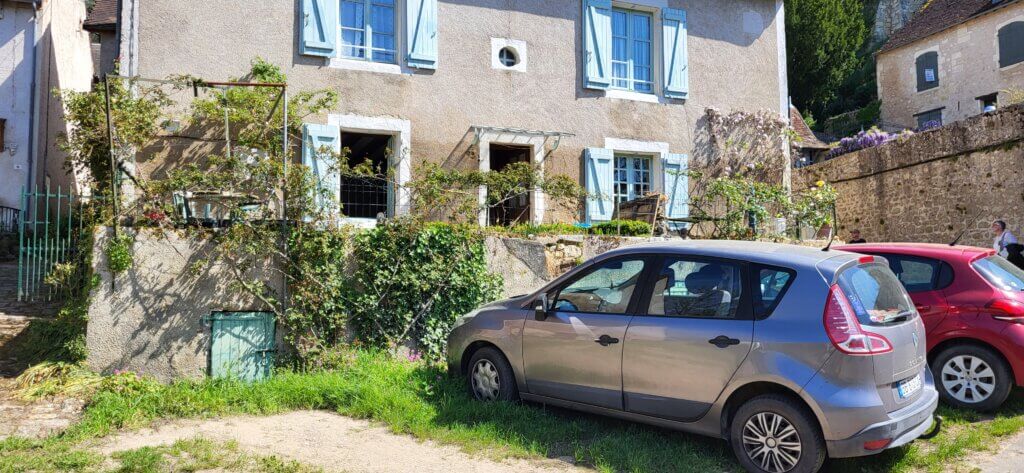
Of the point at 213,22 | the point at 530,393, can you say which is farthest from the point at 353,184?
the point at 530,393

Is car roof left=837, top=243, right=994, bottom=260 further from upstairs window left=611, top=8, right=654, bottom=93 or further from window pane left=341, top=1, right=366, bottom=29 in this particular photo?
window pane left=341, top=1, right=366, bottom=29

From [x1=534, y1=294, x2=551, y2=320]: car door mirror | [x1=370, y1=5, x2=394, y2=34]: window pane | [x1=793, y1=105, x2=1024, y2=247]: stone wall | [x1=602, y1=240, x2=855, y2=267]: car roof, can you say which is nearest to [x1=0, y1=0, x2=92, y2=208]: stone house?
[x1=370, y1=5, x2=394, y2=34]: window pane

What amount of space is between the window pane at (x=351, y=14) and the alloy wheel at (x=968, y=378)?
8601 mm

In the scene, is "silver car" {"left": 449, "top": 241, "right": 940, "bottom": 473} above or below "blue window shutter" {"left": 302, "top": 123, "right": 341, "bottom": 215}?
below

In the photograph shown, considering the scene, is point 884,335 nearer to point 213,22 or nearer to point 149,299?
point 149,299

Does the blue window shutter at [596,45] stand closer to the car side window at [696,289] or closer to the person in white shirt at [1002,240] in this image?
the person in white shirt at [1002,240]

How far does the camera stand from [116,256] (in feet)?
22.0

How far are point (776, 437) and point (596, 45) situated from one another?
845 centimetres

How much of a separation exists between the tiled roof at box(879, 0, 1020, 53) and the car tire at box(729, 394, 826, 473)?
73.5ft

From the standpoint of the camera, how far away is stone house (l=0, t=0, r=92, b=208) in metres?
14.4

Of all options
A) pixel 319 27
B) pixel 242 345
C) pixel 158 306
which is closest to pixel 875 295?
pixel 242 345

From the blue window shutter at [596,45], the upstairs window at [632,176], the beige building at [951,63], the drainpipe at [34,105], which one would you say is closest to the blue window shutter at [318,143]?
the blue window shutter at [596,45]

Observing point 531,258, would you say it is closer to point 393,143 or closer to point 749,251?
point 393,143

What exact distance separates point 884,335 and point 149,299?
650cm
